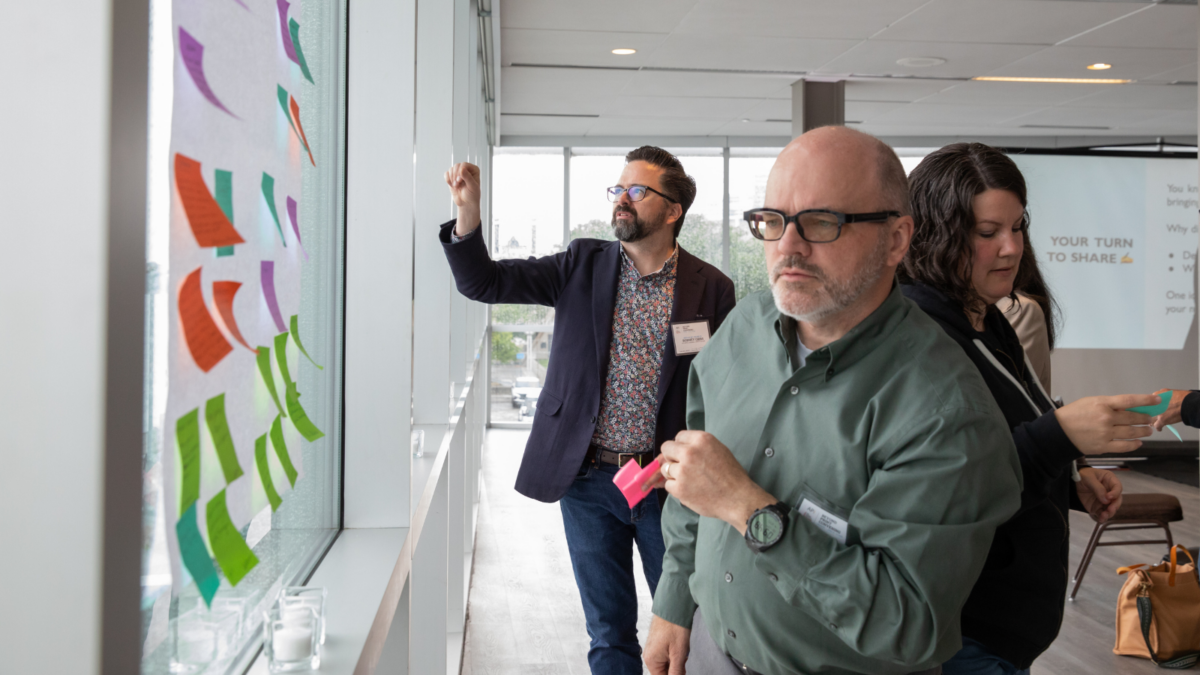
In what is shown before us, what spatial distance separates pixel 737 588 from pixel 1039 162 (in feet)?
25.2

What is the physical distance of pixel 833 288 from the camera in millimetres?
1363

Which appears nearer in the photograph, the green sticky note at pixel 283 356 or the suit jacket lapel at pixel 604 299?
the green sticky note at pixel 283 356

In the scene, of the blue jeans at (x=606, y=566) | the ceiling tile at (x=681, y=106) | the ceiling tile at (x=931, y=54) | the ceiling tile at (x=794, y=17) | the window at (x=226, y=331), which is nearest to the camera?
the window at (x=226, y=331)

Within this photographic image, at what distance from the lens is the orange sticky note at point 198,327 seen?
26.9 inches

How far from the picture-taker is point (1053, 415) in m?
1.48

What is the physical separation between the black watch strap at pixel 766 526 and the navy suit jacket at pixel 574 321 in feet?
4.05

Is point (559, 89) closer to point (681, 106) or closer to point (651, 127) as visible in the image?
point (681, 106)

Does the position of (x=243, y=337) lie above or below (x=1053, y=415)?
above

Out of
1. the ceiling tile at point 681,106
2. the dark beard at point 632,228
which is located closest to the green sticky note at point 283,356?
the dark beard at point 632,228

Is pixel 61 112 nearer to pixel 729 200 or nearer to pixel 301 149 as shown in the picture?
pixel 301 149

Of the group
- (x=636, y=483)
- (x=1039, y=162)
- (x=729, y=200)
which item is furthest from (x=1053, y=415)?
(x=729, y=200)

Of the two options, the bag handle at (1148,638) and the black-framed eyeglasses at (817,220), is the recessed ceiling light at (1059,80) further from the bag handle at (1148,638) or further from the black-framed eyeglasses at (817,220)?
the black-framed eyeglasses at (817,220)

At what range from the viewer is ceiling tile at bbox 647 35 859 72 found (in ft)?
18.2

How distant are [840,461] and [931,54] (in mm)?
5493
